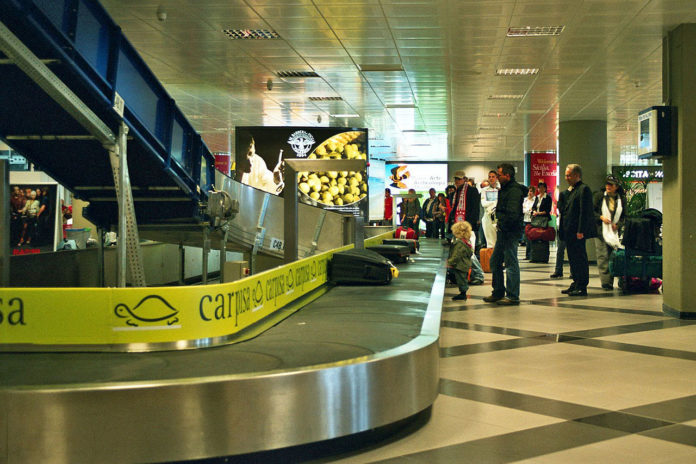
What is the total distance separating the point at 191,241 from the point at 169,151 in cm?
474

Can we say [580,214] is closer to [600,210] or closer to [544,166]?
[600,210]

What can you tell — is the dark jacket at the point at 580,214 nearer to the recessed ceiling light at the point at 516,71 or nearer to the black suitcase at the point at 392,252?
the black suitcase at the point at 392,252

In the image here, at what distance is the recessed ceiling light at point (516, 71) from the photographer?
13.1 m

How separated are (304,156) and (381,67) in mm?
7804

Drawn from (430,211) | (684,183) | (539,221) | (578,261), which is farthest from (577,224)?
(430,211)

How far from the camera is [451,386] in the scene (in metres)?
4.91

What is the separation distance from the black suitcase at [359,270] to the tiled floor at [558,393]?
2.67 feet

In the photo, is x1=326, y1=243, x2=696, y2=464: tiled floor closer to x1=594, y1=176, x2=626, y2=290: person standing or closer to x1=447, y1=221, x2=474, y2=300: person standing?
x1=447, y1=221, x2=474, y2=300: person standing

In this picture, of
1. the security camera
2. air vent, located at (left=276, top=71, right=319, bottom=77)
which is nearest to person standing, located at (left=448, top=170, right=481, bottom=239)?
air vent, located at (left=276, top=71, right=319, bottom=77)

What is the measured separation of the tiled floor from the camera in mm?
3553

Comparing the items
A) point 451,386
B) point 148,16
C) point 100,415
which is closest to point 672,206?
point 451,386

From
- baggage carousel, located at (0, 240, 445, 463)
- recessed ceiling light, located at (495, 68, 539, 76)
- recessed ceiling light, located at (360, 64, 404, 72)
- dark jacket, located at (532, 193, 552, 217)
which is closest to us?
baggage carousel, located at (0, 240, 445, 463)

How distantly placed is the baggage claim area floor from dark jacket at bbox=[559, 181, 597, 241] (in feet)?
10.2

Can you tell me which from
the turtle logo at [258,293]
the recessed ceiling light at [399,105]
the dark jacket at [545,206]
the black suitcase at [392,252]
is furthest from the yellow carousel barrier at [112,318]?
the recessed ceiling light at [399,105]
